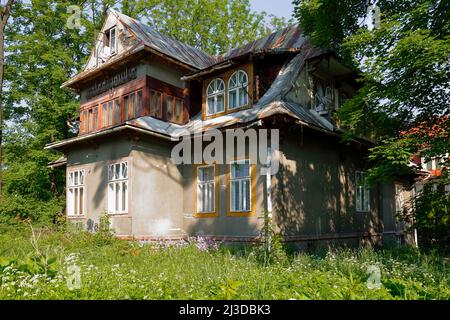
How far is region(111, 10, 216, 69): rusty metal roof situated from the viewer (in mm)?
15273

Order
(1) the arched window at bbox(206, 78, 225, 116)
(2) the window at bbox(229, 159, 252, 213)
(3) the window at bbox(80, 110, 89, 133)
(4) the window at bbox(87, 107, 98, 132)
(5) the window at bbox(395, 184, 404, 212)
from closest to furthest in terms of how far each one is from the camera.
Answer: (2) the window at bbox(229, 159, 252, 213) → (1) the arched window at bbox(206, 78, 225, 116) → (4) the window at bbox(87, 107, 98, 132) → (3) the window at bbox(80, 110, 89, 133) → (5) the window at bbox(395, 184, 404, 212)

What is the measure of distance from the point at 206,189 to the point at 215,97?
3.12 meters

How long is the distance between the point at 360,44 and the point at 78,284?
829 centimetres

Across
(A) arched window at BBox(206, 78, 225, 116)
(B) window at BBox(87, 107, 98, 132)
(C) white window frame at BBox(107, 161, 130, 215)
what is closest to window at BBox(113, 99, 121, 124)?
(B) window at BBox(87, 107, 98, 132)

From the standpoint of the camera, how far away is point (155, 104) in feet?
48.3

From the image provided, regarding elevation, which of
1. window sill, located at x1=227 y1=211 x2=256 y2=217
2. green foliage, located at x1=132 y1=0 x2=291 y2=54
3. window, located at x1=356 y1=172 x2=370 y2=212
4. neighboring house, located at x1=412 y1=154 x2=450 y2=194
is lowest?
window sill, located at x1=227 y1=211 x2=256 y2=217

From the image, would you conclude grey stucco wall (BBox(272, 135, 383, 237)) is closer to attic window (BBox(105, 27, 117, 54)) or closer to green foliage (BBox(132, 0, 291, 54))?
attic window (BBox(105, 27, 117, 54))

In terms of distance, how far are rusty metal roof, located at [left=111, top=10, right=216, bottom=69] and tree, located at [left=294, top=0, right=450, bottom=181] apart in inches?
224

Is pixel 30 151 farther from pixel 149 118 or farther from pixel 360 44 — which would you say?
pixel 360 44

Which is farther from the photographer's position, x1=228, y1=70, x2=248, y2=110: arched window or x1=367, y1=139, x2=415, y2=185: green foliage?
x1=228, y1=70, x2=248, y2=110: arched window

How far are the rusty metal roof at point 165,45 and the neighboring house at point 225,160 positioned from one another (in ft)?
0.43

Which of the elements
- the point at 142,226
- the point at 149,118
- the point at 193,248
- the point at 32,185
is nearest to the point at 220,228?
the point at 193,248

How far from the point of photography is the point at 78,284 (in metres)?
5.79

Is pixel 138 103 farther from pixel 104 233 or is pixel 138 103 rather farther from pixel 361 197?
pixel 361 197
